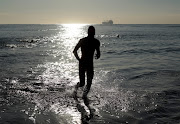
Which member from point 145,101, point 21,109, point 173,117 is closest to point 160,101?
point 145,101

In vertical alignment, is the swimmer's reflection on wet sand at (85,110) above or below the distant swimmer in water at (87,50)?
below

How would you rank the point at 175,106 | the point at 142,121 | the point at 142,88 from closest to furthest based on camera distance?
the point at 142,121, the point at 175,106, the point at 142,88

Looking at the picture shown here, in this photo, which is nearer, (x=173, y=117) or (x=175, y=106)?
(x=173, y=117)

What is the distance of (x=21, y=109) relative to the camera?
614 centimetres

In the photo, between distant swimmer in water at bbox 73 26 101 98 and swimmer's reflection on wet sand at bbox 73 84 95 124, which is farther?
distant swimmer in water at bbox 73 26 101 98

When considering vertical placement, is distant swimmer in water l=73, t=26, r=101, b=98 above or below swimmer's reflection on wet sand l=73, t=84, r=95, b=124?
above

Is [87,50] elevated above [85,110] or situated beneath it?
elevated above

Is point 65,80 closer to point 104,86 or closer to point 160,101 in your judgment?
point 104,86

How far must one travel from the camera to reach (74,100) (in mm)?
6965

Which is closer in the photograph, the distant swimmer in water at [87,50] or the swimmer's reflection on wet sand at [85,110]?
the swimmer's reflection on wet sand at [85,110]

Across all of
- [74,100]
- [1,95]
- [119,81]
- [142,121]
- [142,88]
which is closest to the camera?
[142,121]

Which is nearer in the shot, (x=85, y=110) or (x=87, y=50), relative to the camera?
(x=85, y=110)

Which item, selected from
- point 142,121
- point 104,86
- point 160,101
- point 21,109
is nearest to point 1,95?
point 21,109

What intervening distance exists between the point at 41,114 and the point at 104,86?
12.2 feet
